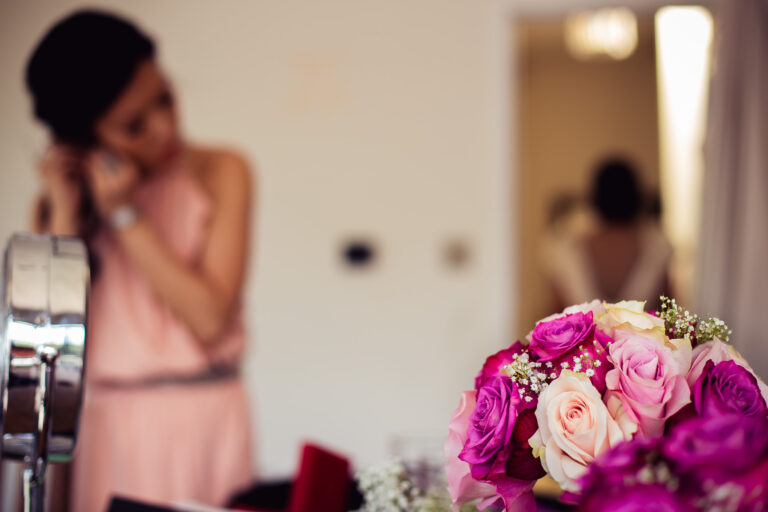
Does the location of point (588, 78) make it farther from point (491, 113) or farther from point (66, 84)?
point (66, 84)

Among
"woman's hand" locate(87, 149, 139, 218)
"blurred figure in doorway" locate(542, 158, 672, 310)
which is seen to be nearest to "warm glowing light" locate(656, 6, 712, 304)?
"blurred figure in doorway" locate(542, 158, 672, 310)

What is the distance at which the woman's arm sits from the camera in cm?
232

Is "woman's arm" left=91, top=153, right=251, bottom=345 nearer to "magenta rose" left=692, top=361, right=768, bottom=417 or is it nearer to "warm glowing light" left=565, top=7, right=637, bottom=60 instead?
"magenta rose" left=692, top=361, right=768, bottom=417

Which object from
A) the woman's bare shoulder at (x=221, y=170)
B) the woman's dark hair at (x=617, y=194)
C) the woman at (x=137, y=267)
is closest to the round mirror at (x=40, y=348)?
the woman at (x=137, y=267)

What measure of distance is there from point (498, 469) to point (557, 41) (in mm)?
4990

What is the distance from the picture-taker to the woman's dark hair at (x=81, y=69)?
7.25 feet

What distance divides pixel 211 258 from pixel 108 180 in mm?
413

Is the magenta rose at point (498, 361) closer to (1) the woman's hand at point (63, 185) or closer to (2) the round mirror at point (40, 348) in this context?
(2) the round mirror at point (40, 348)

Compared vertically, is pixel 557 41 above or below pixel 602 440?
above

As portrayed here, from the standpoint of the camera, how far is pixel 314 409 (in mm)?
2766

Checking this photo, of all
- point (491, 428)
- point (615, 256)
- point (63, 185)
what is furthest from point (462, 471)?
point (615, 256)

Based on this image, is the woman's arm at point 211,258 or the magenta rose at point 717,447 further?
the woman's arm at point 211,258

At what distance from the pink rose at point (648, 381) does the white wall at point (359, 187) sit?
2.04 m

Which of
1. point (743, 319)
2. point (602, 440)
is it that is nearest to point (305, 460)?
point (602, 440)
